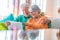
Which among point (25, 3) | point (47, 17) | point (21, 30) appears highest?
point (25, 3)

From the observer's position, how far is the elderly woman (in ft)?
2.43

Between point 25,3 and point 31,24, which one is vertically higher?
point 25,3

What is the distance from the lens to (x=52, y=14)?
2.43 feet

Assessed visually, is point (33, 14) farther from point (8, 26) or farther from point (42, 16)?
point (8, 26)

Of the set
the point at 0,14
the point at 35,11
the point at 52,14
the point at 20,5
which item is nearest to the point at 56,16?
the point at 52,14

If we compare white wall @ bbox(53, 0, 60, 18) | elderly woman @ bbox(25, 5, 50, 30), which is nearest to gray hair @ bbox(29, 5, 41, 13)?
elderly woman @ bbox(25, 5, 50, 30)

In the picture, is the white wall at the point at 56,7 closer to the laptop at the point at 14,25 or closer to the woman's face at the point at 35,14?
the woman's face at the point at 35,14

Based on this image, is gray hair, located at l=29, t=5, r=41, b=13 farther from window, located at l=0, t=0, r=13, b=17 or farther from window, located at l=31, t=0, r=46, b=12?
window, located at l=0, t=0, r=13, b=17

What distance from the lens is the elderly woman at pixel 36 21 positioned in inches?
29.2

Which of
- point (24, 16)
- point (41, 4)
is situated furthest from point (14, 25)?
point (41, 4)

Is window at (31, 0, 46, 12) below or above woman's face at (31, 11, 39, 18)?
above

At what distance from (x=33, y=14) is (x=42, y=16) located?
0.07m

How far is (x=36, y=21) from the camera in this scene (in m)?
0.75

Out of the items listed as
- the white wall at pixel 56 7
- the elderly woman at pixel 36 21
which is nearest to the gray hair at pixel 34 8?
the elderly woman at pixel 36 21
